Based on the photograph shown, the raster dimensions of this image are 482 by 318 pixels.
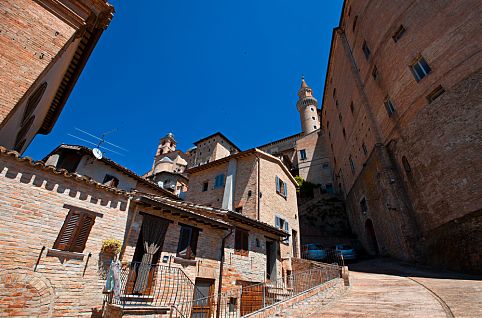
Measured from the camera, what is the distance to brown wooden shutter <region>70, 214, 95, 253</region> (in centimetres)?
800

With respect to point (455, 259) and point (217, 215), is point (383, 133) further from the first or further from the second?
point (217, 215)

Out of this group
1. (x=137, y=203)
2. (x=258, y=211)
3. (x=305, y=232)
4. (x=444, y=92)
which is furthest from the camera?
(x=305, y=232)

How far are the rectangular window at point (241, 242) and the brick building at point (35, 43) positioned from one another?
1161cm

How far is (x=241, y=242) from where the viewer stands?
44.5 feet

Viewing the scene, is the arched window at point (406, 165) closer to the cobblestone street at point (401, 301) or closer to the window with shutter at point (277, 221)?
the cobblestone street at point (401, 301)

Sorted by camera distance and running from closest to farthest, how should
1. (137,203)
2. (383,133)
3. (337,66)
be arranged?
1. (137,203)
2. (383,133)
3. (337,66)

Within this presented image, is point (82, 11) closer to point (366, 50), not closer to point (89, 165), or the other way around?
point (89, 165)

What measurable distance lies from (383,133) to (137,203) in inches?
820

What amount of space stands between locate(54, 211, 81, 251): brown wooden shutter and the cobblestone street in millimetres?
7668

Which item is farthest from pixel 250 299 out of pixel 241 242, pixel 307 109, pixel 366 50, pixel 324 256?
pixel 307 109

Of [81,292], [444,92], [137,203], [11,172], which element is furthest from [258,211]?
[444,92]

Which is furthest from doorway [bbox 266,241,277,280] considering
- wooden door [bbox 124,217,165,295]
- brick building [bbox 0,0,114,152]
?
brick building [bbox 0,0,114,152]

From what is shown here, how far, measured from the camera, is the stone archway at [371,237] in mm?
21938

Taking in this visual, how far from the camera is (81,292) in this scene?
299 inches
